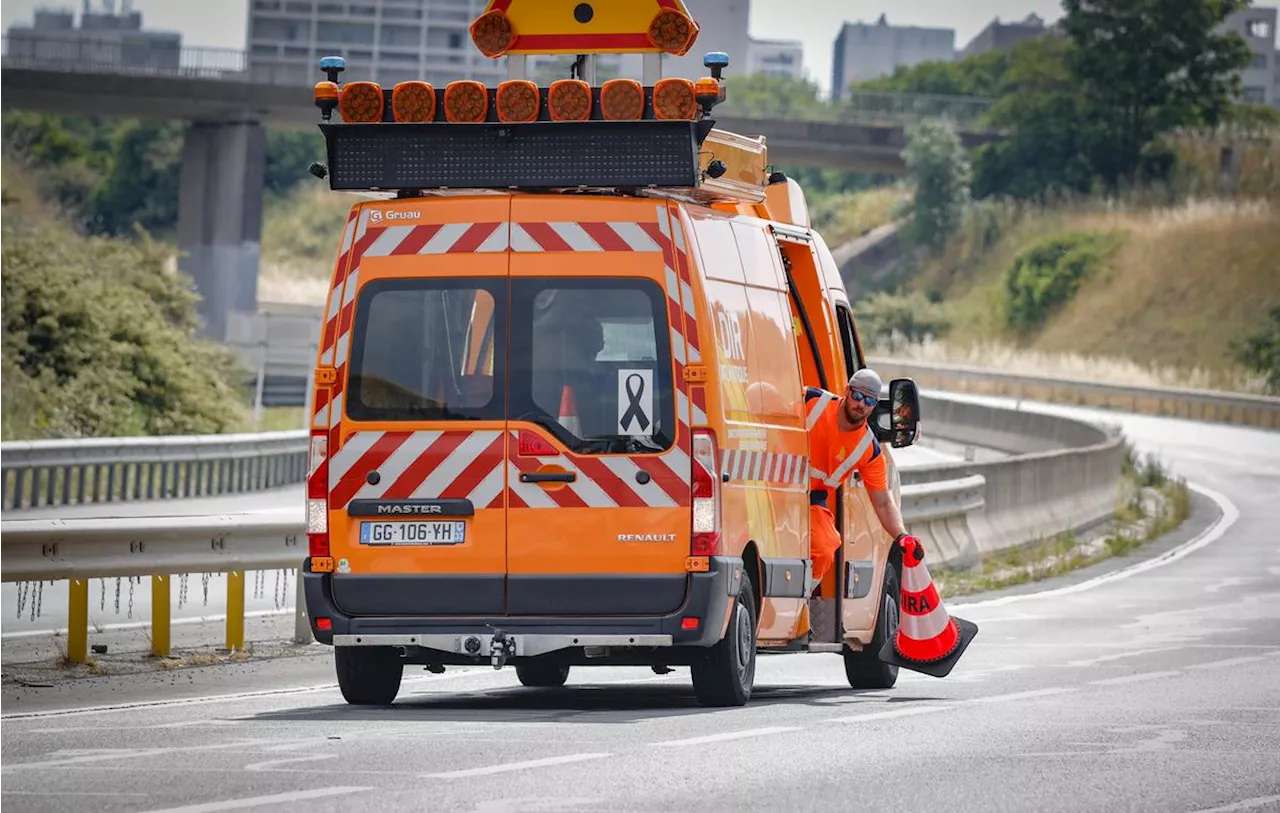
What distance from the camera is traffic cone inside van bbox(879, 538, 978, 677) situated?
13.6 meters

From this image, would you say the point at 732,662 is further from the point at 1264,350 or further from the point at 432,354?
the point at 1264,350

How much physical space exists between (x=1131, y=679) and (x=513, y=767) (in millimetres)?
6030

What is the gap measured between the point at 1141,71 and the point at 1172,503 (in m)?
71.0

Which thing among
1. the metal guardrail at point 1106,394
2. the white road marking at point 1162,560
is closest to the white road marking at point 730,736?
the white road marking at point 1162,560

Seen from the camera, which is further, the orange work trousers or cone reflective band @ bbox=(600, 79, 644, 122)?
the orange work trousers

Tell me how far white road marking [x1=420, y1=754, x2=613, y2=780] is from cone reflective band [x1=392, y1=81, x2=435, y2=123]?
339cm

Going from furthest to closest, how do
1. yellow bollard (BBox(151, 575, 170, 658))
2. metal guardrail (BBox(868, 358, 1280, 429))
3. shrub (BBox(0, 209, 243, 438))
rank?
metal guardrail (BBox(868, 358, 1280, 429))
shrub (BBox(0, 209, 243, 438))
yellow bollard (BBox(151, 575, 170, 658))

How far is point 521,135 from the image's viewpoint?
459 inches

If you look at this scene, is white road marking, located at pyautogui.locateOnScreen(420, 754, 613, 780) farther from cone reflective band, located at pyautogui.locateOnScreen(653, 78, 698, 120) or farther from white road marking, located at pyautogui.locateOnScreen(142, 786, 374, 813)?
cone reflective band, located at pyautogui.locateOnScreen(653, 78, 698, 120)

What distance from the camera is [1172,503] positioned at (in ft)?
Result: 109

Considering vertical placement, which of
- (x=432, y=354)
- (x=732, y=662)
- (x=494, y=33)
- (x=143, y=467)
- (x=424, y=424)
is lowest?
(x=143, y=467)

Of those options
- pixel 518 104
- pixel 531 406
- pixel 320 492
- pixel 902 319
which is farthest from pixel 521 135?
pixel 902 319

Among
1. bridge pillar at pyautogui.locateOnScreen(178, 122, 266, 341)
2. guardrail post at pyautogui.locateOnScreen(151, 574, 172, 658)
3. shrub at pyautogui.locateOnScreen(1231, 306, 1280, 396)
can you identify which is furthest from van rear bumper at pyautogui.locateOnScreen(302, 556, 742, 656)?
bridge pillar at pyautogui.locateOnScreen(178, 122, 266, 341)

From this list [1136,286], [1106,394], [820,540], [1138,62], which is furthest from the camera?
[1138,62]
